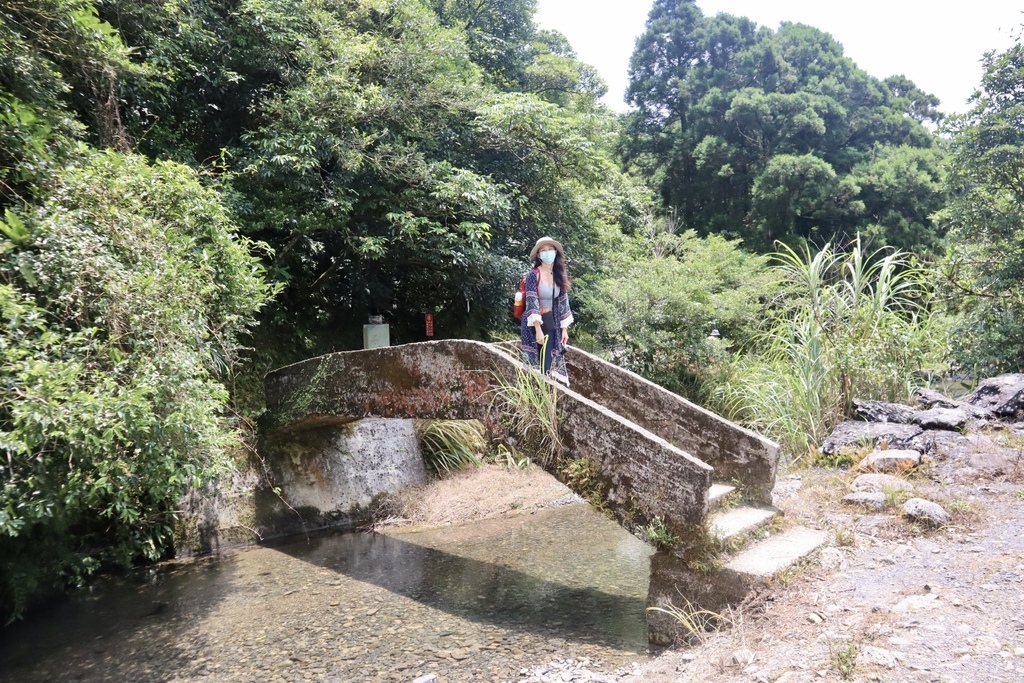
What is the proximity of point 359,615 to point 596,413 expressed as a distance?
2615mm

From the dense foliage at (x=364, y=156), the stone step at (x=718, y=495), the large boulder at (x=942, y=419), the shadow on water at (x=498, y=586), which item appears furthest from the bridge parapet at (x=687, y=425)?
the dense foliage at (x=364, y=156)

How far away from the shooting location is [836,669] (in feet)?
8.95

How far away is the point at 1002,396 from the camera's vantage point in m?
6.64

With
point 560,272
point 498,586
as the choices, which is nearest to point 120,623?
point 498,586

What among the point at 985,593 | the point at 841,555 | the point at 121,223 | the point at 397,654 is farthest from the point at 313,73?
the point at 985,593

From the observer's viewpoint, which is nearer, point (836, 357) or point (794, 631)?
point (794, 631)

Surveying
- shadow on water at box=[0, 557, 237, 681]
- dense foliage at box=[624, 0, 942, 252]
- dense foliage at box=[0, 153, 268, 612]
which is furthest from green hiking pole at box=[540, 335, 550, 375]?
dense foliage at box=[624, 0, 942, 252]

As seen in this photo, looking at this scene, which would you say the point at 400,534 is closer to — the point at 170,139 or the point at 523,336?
the point at 523,336

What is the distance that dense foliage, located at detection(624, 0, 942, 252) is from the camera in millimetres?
19391

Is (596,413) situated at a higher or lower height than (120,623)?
higher

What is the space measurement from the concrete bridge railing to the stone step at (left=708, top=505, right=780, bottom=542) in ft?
0.60

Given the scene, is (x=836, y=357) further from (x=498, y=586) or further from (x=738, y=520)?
(x=498, y=586)

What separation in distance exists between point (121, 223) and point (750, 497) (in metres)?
4.78

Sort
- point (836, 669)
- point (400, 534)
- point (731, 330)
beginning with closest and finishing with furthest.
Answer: point (836, 669) < point (400, 534) < point (731, 330)
